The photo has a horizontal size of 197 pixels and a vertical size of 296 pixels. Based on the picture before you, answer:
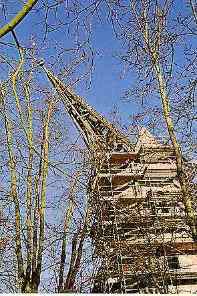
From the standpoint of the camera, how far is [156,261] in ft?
44.7

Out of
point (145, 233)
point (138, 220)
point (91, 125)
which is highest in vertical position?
point (91, 125)

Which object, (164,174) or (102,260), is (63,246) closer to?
(102,260)

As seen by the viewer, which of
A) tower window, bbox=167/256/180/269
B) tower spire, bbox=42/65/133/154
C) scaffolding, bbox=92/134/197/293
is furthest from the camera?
tower spire, bbox=42/65/133/154

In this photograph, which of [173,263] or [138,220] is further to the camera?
[138,220]

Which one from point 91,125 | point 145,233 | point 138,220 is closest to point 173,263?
point 145,233

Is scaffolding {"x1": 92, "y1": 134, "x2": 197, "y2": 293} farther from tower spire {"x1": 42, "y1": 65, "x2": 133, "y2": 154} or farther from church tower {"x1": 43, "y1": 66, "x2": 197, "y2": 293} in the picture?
tower spire {"x1": 42, "y1": 65, "x2": 133, "y2": 154}

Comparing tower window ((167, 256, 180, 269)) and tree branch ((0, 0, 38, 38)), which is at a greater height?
tree branch ((0, 0, 38, 38))

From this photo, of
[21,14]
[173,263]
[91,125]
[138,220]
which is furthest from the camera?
[91,125]

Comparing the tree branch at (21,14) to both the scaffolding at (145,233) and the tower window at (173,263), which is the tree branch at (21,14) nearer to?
the scaffolding at (145,233)

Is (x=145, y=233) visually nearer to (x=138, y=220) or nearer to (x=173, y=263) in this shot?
(x=138, y=220)

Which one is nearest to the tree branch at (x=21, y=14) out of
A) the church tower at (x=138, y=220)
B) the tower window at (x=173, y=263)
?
the church tower at (x=138, y=220)

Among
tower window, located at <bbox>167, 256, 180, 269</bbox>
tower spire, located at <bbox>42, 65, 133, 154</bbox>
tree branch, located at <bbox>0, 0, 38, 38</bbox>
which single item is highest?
tower spire, located at <bbox>42, 65, 133, 154</bbox>

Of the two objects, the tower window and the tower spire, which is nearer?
the tower window

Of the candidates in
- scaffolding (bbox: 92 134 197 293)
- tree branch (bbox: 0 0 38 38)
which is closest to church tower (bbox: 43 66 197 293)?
scaffolding (bbox: 92 134 197 293)
